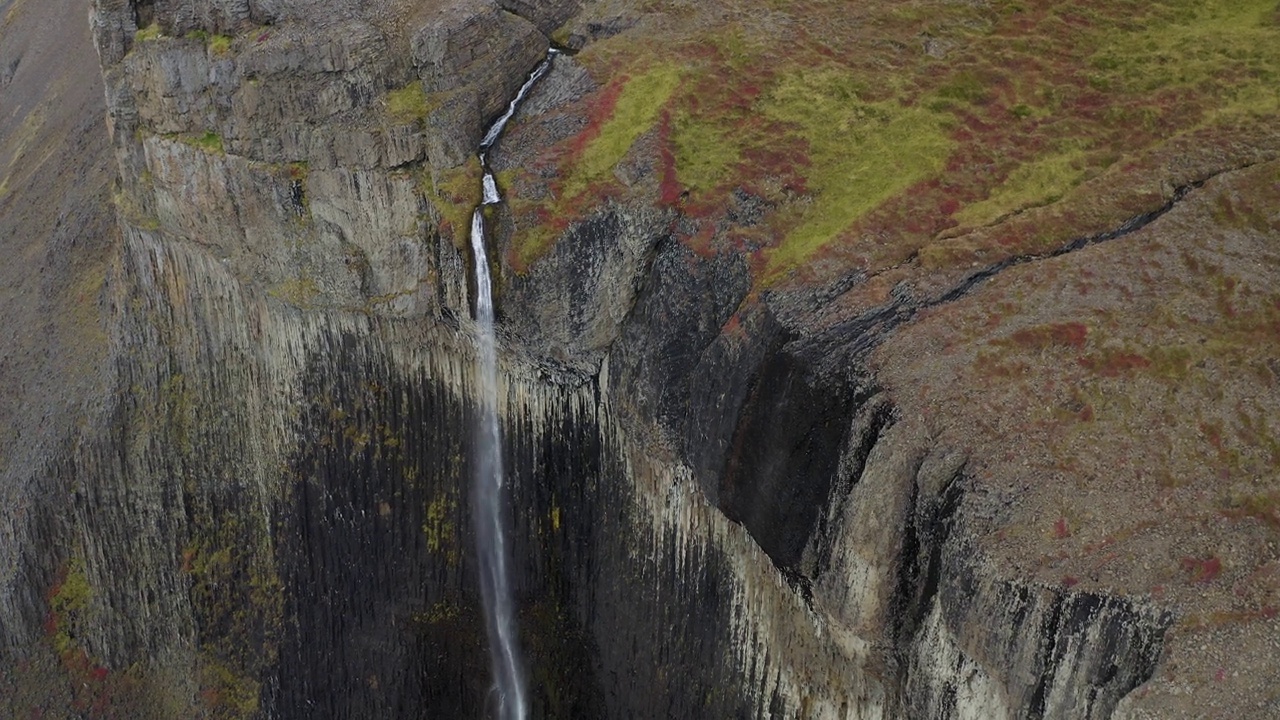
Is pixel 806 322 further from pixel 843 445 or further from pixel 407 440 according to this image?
pixel 407 440

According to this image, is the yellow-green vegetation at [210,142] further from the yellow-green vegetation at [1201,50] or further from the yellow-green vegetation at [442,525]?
the yellow-green vegetation at [1201,50]

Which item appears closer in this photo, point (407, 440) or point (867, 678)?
point (867, 678)

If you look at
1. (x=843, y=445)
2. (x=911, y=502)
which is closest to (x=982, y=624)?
(x=911, y=502)

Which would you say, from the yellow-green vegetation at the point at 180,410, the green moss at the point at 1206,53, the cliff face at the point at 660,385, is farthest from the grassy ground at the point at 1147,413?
the yellow-green vegetation at the point at 180,410

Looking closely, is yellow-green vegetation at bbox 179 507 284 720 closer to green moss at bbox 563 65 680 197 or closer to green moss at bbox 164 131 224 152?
green moss at bbox 164 131 224 152

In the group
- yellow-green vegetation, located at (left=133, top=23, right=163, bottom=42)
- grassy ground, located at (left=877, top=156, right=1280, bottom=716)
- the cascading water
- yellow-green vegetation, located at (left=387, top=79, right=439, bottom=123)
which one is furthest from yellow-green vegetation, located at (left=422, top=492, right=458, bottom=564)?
yellow-green vegetation, located at (left=133, top=23, right=163, bottom=42)

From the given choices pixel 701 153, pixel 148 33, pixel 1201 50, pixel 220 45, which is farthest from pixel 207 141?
pixel 1201 50
